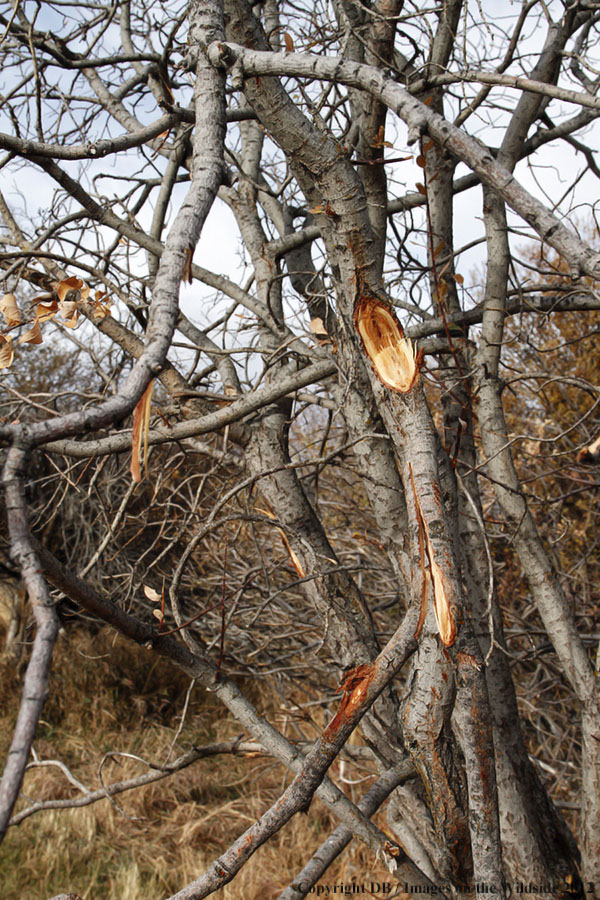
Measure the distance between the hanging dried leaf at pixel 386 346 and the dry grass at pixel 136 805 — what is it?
85.5 inches

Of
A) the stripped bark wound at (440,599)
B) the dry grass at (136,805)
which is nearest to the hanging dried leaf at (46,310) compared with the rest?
the stripped bark wound at (440,599)

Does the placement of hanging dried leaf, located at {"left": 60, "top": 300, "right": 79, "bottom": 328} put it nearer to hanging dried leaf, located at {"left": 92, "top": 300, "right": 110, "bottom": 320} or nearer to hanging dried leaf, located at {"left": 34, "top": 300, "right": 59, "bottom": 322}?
hanging dried leaf, located at {"left": 34, "top": 300, "right": 59, "bottom": 322}

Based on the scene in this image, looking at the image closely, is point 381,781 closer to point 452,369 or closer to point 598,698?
point 598,698

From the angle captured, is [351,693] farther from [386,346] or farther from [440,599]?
[386,346]

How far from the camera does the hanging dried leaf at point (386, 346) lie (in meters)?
1.47

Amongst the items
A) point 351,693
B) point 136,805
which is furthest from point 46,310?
point 136,805

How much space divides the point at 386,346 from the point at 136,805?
167 inches

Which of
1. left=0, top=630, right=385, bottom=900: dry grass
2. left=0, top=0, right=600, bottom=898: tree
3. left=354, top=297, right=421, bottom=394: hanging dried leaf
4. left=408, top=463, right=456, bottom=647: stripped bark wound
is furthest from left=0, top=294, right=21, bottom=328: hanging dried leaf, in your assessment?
left=0, top=630, right=385, bottom=900: dry grass

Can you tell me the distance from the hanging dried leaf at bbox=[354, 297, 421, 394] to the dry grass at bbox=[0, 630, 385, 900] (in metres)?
2.17

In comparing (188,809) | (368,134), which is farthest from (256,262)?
(188,809)

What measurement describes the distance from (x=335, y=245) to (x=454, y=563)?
2.77 ft

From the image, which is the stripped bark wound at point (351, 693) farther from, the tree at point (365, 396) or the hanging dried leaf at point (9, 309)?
the hanging dried leaf at point (9, 309)

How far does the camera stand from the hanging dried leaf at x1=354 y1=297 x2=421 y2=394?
1472 millimetres

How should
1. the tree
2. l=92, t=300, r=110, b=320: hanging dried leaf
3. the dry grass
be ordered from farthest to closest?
1. the dry grass
2. l=92, t=300, r=110, b=320: hanging dried leaf
3. the tree
